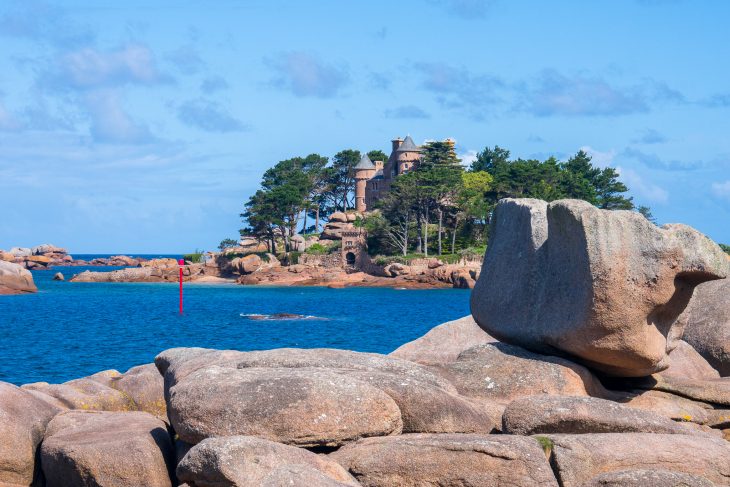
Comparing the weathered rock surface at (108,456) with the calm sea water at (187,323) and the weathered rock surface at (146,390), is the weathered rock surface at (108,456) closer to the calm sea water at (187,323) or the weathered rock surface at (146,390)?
the weathered rock surface at (146,390)

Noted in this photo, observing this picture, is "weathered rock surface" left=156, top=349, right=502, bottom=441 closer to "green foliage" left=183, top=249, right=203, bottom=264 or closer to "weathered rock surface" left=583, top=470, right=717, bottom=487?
"weathered rock surface" left=583, top=470, right=717, bottom=487

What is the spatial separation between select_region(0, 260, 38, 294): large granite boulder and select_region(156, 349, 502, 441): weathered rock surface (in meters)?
83.2

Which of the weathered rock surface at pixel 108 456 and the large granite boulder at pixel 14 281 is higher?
the weathered rock surface at pixel 108 456

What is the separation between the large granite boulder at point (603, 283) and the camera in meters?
13.3

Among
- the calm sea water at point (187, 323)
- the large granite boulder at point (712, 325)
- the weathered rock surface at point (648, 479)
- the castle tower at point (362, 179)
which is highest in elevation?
the castle tower at point (362, 179)

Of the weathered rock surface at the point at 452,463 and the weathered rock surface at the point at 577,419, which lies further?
the weathered rock surface at the point at 577,419

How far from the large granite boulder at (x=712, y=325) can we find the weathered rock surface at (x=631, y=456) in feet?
23.6

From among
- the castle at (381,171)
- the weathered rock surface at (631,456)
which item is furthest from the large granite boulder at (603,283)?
the castle at (381,171)

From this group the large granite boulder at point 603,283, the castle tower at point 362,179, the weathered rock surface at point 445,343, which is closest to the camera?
the large granite boulder at point 603,283

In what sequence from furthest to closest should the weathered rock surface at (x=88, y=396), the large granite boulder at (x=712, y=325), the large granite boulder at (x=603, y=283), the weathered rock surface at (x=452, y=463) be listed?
1. the large granite boulder at (x=712, y=325)
2. the weathered rock surface at (x=88, y=396)
3. the large granite boulder at (x=603, y=283)
4. the weathered rock surface at (x=452, y=463)

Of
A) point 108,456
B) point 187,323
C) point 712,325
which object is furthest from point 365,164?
point 108,456

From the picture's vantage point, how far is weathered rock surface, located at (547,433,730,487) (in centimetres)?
1047

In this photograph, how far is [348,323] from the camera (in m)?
56.9

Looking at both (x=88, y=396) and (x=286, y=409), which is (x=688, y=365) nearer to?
(x=286, y=409)
